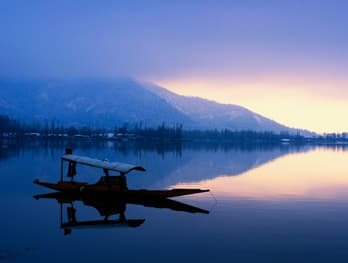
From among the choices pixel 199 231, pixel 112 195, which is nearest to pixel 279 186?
pixel 112 195

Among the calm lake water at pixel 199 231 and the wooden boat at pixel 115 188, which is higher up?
the wooden boat at pixel 115 188

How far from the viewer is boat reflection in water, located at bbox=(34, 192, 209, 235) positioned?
20688mm

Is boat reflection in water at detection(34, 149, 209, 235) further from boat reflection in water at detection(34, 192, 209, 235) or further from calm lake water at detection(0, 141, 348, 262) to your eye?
calm lake water at detection(0, 141, 348, 262)

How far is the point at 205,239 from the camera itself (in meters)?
18.0

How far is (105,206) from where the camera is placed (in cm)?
2503

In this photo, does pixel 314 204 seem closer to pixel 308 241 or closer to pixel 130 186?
pixel 308 241

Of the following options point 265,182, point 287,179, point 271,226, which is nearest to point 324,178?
point 287,179

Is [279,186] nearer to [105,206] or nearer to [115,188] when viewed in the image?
[115,188]

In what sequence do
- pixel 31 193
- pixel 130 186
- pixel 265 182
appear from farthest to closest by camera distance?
pixel 265 182 < pixel 130 186 < pixel 31 193

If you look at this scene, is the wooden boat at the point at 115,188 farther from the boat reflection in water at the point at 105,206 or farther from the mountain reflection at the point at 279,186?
the mountain reflection at the point at 279,186

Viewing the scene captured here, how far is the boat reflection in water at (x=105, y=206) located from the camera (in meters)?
20.7

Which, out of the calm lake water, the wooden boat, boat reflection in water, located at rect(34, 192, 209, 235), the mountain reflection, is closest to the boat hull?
the wooden boat

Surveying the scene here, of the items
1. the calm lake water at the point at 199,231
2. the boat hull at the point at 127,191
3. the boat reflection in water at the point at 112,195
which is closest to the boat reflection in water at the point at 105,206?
the boat reflection in water at the point at 112,195

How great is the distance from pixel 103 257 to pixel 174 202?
12.3 m
